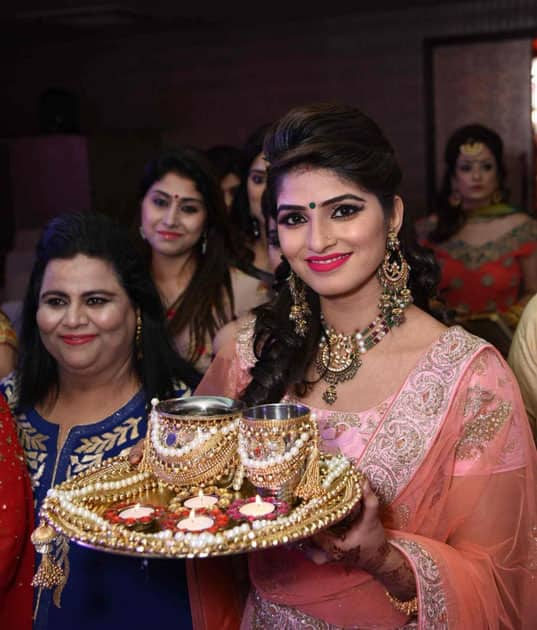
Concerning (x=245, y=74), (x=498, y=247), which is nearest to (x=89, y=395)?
(x=498, y=247)

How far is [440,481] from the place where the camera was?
175 cm

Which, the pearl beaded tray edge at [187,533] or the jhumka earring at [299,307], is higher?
the jhumka earring at [299,307]

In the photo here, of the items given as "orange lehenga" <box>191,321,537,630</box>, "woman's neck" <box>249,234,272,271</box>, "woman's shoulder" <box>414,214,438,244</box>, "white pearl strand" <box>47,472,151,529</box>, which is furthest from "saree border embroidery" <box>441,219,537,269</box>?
"white pearl strand" <box>47,472,151,529</box>

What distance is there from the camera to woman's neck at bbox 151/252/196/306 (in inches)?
149

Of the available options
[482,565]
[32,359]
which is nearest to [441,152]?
[32,359]

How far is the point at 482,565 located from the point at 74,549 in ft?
3.18

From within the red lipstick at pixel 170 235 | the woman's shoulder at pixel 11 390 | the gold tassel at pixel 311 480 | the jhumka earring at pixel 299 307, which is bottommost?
the woman's shoulder at pixel 11 390

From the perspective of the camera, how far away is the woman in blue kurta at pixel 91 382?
6.84 feet

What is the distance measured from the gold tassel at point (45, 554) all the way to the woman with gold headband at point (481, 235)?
148 inches

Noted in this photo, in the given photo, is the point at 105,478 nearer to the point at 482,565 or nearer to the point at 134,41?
the point at 482,565

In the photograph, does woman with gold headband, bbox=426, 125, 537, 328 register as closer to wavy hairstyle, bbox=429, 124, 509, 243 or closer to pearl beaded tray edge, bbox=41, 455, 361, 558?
wavy hairstyle, bbox=429, 124, 509, 243

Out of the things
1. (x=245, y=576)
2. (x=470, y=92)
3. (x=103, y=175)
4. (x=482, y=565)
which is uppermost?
(x=470, y=92)

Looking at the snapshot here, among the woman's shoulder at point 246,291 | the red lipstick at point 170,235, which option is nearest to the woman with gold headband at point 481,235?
the woman's shoulder at point 246,291

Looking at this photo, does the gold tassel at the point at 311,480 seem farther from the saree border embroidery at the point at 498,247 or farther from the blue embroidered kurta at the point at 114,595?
the saree border embroidery at the point at 498,247
